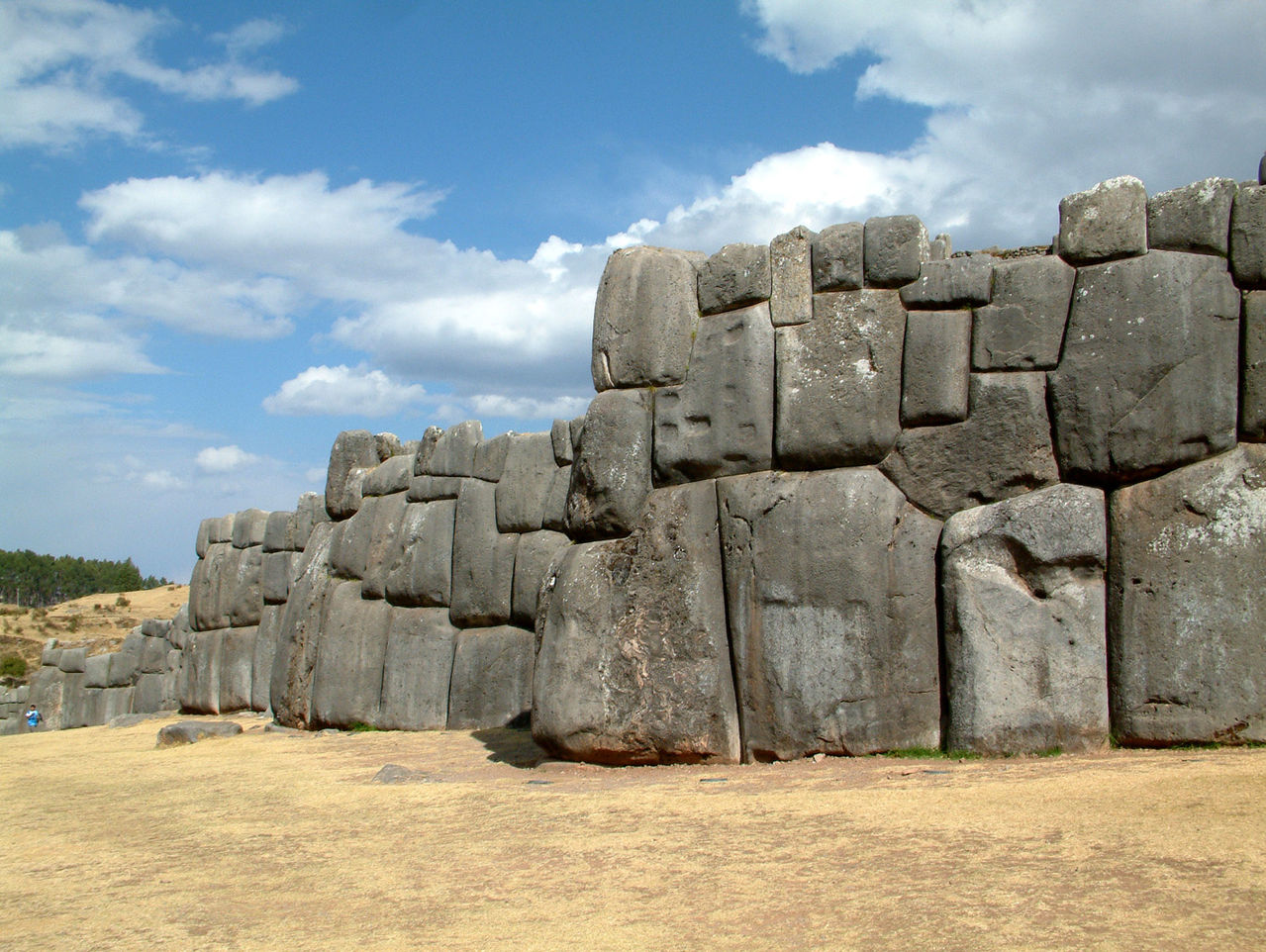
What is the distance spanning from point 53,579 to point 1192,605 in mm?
70908

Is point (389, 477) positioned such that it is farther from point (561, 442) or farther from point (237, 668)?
point (237, 668)

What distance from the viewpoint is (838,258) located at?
7.30 metres

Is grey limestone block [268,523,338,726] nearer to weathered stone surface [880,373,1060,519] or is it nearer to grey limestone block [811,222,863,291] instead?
grey limestone block [811,222,863,291]

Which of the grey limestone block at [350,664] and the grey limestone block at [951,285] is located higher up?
the grey limestone block at [951,285]

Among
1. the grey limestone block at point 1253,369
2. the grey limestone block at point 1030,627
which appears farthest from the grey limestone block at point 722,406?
the grey limestone block at point 1253,369

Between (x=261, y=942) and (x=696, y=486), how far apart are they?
4.20 metres

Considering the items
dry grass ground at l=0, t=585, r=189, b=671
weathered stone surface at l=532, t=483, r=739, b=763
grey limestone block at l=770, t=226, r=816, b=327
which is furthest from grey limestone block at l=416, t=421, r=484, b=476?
dry grass ground at l=0, t=585, r=189, b=671

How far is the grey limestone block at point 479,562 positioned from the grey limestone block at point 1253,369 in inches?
277

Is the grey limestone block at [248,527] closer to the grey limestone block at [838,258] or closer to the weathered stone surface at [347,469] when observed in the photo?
the weathered stone surface at [347,469]

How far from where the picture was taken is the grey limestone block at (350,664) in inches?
477

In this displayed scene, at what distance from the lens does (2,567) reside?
62781 millimetres

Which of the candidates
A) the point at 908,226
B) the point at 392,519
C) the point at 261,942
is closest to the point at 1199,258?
the point at 908,226

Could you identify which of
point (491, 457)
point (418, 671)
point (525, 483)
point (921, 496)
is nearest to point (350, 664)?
point (418, 671)

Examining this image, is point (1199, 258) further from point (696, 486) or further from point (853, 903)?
point (853, 903)
